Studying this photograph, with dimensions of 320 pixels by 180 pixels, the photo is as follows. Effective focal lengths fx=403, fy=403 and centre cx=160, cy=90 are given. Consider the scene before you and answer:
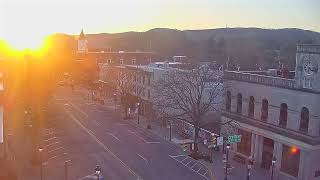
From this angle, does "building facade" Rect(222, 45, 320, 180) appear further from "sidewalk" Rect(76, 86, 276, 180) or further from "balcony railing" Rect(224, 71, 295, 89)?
"sidewalk" Rect(76, 86, 276, 180)

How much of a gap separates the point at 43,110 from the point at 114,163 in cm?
2127

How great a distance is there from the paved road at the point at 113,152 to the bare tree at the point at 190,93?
3848mm

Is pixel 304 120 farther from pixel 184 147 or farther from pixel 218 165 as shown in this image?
pixel 184 147

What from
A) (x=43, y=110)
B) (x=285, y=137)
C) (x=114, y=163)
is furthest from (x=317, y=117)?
(x=43, y=110)

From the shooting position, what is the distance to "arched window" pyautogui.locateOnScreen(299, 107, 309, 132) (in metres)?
31.6

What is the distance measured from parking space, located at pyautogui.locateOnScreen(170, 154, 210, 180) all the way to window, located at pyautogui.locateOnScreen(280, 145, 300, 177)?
21.2 ft

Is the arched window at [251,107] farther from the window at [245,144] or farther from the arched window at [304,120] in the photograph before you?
the arched window at [304,120]

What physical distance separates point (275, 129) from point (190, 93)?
976cm

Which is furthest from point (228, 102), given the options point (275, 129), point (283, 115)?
point (283, 115)

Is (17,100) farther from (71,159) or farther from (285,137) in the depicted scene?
(285,137)

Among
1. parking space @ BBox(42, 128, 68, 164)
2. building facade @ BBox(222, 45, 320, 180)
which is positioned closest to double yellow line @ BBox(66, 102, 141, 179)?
parking space @ BBox(42, 128, 68, 164)

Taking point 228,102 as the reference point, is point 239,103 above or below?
above

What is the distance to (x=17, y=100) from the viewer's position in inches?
2034

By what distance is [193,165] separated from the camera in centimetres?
3638
